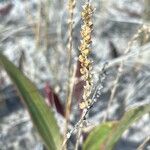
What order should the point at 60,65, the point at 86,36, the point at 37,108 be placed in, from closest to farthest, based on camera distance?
the point at 86,36 → the point at 37,108 → the point at 60,65

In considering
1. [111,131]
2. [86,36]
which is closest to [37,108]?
[111,131]

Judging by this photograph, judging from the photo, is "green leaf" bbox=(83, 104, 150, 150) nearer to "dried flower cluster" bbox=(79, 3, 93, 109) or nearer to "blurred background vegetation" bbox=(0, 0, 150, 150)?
"blurred background vegetation" bbox=(0, 0, 150, 150)

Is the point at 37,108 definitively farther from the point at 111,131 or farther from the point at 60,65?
the point at 60,65

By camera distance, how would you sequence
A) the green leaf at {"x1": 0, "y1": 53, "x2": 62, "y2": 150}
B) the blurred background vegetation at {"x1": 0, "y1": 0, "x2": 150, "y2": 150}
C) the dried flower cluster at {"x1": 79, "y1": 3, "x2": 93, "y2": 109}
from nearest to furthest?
1. the dried flower cluster at {"x1": 79, "y1": 3, "x2": 93, "y2": 109}
2. the green leaf at {"x1": 0, "y1": 53, "x2": 62, "y2": 150}
3. the blurred background vegetation at {"x1": 0, "y1": 0, "x2": 150, "y2": 150}

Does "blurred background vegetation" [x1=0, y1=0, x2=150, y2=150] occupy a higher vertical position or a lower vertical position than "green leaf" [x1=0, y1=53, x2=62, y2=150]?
lower

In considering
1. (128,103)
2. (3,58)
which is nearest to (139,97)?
(128,103)

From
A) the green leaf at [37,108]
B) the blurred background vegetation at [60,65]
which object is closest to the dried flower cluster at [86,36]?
the green leaf at [37,108]

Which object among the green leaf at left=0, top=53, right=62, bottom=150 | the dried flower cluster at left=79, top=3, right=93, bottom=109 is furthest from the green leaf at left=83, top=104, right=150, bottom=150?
the dried flower cluster at left=79, top=3, right=93, bottom=109
